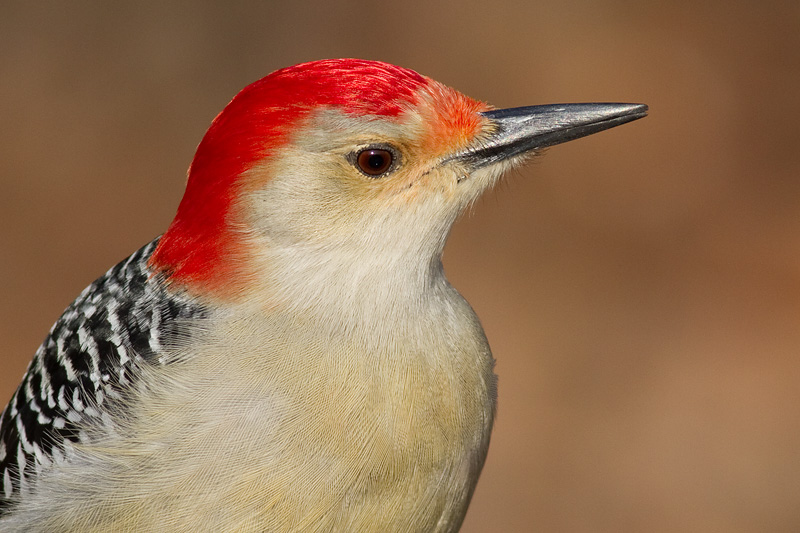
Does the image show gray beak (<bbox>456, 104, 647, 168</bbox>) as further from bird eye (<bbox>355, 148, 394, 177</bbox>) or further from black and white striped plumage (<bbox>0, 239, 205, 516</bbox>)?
black and white striped plumage (<bbox>0, 239, 205, 516</bbox>)

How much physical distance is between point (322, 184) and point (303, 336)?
0.47 meters

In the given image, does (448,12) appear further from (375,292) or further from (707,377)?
(375,292)

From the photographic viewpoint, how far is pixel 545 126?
10.2 feet

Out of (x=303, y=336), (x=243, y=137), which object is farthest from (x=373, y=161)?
(x=303, y=336)

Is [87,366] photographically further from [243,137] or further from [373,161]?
[373,161]

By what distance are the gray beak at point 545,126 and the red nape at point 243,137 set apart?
1.01ft

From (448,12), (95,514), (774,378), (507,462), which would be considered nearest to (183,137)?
(448,12)

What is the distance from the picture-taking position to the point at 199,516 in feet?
9.09

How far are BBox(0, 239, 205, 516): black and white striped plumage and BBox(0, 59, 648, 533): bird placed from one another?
0.01 metres

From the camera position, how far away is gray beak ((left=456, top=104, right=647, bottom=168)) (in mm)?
3059

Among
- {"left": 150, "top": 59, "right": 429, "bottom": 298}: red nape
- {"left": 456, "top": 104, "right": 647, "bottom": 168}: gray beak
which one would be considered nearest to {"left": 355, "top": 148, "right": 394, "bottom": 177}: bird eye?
{"left": 150, "top": 59, "right": 429, "bottom": 298}: red nape

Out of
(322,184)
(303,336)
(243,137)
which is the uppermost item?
(243,137)

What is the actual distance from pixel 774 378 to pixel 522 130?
504cm

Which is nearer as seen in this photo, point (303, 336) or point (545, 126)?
point (303, 336)
